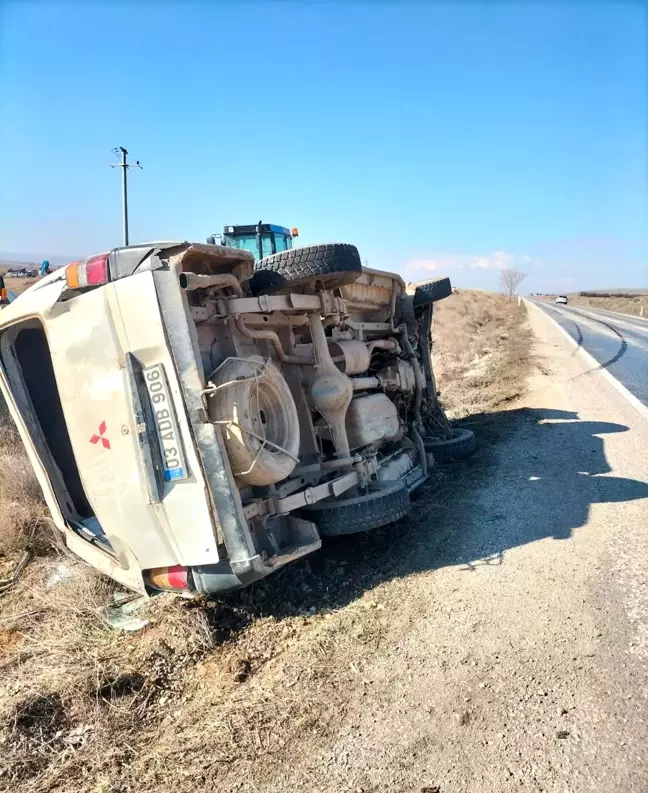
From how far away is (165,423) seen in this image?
128 inches

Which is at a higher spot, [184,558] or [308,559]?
[184,558]

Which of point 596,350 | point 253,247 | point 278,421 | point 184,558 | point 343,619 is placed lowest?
point 596,350

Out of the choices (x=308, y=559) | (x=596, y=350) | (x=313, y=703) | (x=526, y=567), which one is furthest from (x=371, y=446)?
(x=596, y=350)

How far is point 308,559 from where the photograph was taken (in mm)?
4242

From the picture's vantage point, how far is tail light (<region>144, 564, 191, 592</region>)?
134 inches

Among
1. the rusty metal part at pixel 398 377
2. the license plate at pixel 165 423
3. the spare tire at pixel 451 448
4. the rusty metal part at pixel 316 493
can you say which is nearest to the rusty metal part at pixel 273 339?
the license plate at pixel 165 423

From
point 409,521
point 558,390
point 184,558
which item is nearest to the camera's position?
point 184,558

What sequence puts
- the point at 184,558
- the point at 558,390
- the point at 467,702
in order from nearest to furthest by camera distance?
the point at 467,702 < the point at 184,558 < the point at 558,390

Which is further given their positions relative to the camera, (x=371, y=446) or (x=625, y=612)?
(x=371, y=446)

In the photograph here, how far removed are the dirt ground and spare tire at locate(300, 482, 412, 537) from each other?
0.29 m

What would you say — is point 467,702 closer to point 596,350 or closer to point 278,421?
point 278,421

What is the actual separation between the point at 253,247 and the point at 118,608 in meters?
5.76

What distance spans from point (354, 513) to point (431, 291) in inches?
137

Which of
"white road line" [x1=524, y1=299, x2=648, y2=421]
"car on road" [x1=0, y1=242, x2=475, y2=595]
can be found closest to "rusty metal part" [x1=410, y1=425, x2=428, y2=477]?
"car on road" [x1=0, y1=242, x2=475, y2=595]
